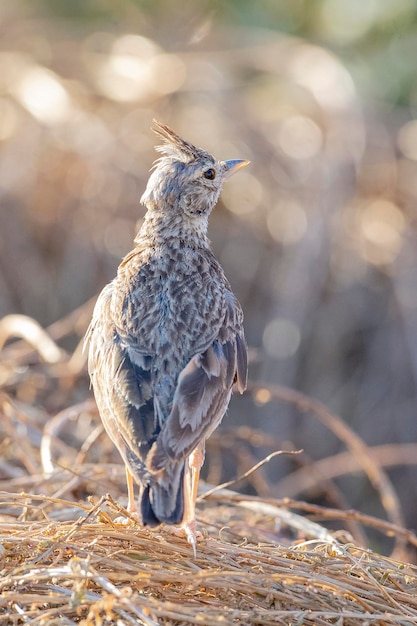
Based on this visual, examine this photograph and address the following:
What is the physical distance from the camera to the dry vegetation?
615 centimetres

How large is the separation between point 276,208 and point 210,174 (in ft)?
16.1

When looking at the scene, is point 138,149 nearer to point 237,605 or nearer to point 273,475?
point 273,475

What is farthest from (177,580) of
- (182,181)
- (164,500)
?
(182,181)

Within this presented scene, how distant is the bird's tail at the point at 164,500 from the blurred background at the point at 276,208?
13.6 feet

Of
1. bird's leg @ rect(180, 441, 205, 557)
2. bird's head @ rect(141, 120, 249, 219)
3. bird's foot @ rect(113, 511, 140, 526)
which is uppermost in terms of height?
bird's head @ rect(141, 120, 249, 219)

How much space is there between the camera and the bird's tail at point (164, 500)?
3.46m

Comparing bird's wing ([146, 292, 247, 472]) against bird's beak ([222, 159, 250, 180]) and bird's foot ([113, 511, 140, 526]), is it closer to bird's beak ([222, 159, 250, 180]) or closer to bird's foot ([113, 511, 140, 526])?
bird's foot ([113, 511, 140, 526])

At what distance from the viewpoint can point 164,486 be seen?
11.7 ft

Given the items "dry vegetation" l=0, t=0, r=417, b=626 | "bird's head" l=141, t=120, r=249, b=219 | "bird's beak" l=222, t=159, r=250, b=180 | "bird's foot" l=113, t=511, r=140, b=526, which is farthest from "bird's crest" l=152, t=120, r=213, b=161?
"bird's foot" l=113, t=511, r=140, b=526

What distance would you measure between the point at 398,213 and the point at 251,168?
1.55m

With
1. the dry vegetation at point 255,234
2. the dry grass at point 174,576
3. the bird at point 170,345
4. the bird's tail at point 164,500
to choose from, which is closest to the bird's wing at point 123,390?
the bird at point 170,345

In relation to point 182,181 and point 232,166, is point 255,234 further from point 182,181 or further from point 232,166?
point 182,181

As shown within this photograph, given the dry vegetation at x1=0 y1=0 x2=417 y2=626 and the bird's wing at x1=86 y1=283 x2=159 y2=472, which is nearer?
the bird's wing at x1=86 y1=283 x2=159 y2=472

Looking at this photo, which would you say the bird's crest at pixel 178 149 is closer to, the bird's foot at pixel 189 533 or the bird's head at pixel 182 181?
the bird's head at pixel 182 181
